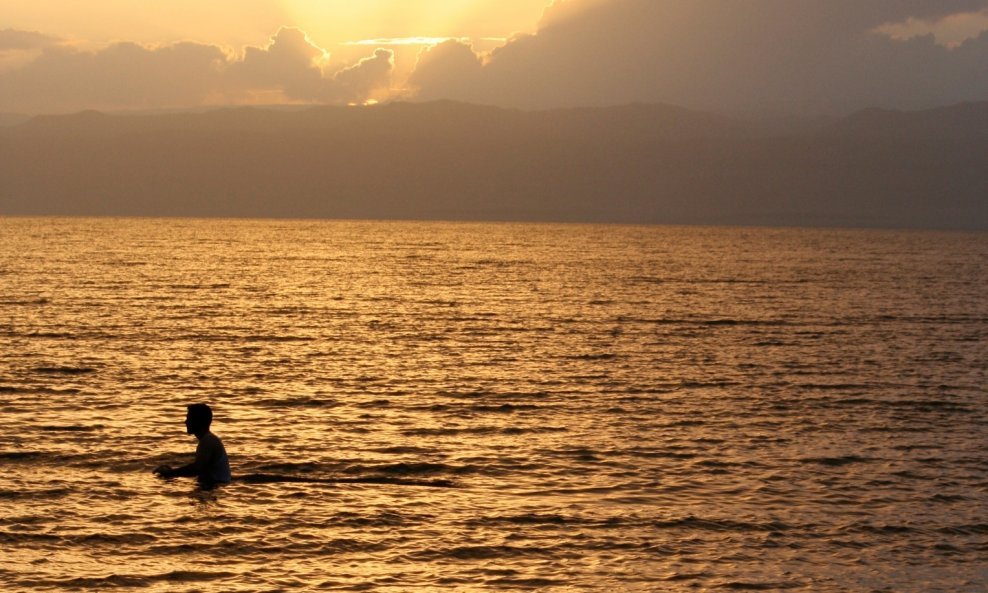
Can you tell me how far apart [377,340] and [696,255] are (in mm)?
98605

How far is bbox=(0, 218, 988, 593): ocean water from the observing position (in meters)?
17.1

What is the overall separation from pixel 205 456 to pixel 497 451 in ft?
21.0

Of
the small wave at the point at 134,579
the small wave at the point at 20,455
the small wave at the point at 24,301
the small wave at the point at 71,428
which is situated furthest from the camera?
the small wave at the point at 24,301

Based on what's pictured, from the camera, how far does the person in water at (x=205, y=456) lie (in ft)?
68.2

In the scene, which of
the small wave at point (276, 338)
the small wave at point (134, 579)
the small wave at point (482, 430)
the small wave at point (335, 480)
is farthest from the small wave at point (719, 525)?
the small wave at point (276, 338)

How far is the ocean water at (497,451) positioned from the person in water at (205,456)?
28 cm

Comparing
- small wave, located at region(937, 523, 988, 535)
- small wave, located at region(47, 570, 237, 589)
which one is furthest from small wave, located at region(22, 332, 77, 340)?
small wave, located at region(937, 523, 988, 535)

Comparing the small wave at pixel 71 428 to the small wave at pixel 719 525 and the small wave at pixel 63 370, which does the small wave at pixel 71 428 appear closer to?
the small wave at pixel 63 370

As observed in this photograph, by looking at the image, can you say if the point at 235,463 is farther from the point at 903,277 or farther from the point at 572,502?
the point at 903,277

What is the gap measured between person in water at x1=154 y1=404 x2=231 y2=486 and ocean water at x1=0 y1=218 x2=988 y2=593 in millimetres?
283

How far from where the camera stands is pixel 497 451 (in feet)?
80.0

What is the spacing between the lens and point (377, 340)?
152 ft

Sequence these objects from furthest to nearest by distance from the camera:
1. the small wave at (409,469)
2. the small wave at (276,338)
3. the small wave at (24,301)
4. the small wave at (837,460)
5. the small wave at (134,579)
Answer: the small wave at (24,301) < the small wave at (276,338) < the small wave at (837,460) < the small wave at (409,469) < the small wave at (134,579)

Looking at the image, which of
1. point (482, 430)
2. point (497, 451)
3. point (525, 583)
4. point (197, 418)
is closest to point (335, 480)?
point (197, 418)
